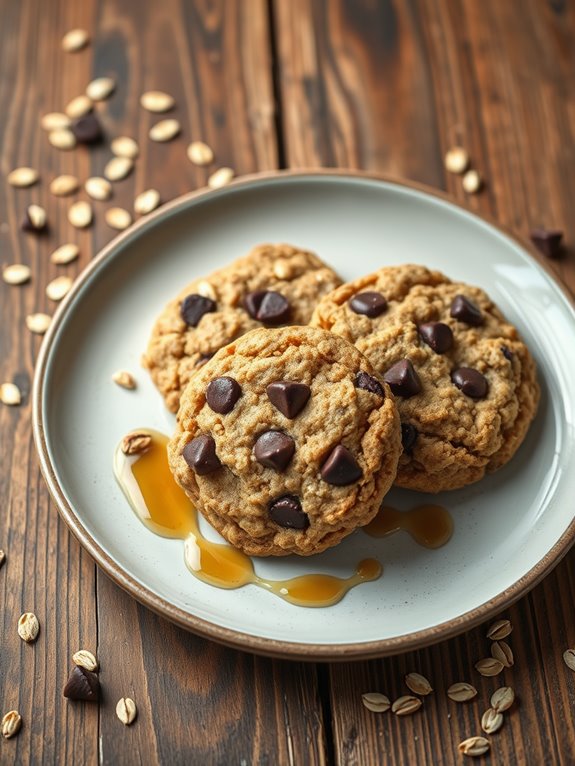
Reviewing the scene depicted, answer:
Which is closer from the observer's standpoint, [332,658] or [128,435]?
[332,658]

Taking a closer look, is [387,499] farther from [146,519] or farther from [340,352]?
[146,519]

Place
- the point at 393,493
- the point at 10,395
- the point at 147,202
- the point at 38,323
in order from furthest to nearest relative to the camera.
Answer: the point at 147,202, the point at 38,323, the point at 10,395, the point at 393,493

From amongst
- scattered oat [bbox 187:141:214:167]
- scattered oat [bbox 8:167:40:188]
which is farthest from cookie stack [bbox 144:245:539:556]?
scattered oat [bbox 8:167:40:188]

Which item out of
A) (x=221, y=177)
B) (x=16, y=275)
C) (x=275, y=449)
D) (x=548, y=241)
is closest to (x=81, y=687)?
(x=275, y=449)

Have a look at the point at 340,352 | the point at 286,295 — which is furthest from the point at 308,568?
the point at 286,295

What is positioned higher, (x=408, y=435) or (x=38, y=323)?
(x=38, y=323)

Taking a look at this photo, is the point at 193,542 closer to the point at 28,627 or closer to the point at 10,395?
the point at 28,627

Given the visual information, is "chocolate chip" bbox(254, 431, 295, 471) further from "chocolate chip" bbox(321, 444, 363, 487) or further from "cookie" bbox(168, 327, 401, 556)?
"chocolate chip" bbox(321, 444, 363, 487)
